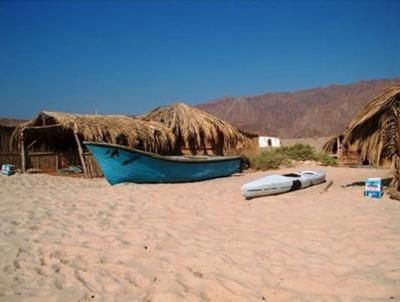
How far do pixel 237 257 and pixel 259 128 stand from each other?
78556 millimetres

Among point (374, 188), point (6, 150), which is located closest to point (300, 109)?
point (6, 150)

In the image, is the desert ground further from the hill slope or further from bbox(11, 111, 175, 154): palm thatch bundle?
the hill slope

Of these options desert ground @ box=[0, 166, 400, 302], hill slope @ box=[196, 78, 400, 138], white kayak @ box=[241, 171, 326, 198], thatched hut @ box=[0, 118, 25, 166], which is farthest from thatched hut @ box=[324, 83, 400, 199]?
hill slope @ box=[196, 78, 400, 138]

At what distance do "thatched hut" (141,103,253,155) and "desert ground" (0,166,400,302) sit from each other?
27.3ft

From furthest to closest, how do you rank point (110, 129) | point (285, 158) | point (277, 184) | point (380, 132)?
point (285, 158) → point (110, 129) → point (277, 184) → point (380, 132)

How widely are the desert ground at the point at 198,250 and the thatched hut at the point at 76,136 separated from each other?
18.5 ft

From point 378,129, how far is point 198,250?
5794 mm

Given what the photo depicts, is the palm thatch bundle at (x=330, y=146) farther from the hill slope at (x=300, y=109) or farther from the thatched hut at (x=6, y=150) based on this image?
the hill slope at (x=300, y=109)

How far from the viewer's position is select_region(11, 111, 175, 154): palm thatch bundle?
12887 millimetres

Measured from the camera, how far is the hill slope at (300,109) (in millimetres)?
72312

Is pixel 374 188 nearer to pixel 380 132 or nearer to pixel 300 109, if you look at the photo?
pixel 380 132

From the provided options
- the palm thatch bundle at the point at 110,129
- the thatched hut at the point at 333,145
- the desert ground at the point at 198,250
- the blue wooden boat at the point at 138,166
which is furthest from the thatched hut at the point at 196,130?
the thatched hut at the point at 333,145

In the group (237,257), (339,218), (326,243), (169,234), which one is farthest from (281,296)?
(339,218)

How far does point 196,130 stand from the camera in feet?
50.9
